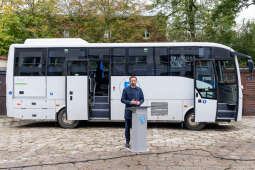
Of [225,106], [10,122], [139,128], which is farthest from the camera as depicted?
[10,122]

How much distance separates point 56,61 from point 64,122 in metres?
2.47

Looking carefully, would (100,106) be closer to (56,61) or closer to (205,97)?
(56,61)

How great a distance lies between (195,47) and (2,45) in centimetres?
2272

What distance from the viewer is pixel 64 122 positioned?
11.3 metres

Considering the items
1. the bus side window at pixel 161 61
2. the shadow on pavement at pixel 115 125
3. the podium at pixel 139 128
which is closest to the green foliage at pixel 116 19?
the shadow on pavement at pixel 115 125

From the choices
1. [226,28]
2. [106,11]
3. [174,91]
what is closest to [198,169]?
[174,91]

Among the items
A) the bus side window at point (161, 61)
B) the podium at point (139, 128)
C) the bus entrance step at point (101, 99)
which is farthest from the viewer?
the bus entrance step at point (101, 99)

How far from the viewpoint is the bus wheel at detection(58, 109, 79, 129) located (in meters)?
11.2

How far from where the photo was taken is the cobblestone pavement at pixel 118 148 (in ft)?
20.0

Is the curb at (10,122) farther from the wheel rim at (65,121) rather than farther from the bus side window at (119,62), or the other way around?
the bus side window at (119,62)

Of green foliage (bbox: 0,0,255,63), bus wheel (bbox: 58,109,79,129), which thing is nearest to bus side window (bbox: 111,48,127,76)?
bus wheel (bbox: 58,109,79,129)

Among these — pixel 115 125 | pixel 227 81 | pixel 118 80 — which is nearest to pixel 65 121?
pixel 115 125

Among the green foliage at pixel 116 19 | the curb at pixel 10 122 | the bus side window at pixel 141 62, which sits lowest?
the curb at pixel 10 122

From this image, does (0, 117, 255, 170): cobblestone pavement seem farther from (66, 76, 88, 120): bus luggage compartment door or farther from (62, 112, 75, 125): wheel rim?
(66, 76, 88, 120): bus luggage compartment door
